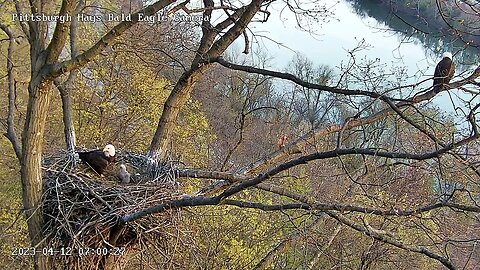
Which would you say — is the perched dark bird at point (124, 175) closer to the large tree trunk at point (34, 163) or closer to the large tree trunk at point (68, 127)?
the large tree trunk at point (68, 127)

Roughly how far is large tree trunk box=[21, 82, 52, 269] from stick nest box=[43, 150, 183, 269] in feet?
0.18

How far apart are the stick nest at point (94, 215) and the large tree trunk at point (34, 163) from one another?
0.06 m

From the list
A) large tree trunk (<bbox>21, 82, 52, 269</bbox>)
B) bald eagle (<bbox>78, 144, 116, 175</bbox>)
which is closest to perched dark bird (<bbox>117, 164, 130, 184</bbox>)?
bald eagle (<bbox>78, 144, 116, 175</bbox>)

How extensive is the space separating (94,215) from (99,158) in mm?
630

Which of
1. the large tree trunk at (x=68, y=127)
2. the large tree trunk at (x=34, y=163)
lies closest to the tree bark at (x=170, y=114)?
the large tree trunk at (x=68, y=127)

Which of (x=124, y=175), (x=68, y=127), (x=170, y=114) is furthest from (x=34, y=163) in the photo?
(x=170, y=114)

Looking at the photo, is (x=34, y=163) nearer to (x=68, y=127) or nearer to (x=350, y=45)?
(x=68, y=127)

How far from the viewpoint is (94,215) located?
2.78m

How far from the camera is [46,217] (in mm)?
2879

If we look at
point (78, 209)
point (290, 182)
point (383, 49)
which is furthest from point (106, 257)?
point (383, 49)

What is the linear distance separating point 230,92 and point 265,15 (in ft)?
31.8

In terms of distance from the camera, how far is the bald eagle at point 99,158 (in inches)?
131

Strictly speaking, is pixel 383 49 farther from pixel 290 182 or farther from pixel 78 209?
pixel 78 209

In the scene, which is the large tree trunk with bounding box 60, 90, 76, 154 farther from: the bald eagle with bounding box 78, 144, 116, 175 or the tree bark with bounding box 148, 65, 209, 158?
the tree bark with bounding box 148, 65, 209, 158
